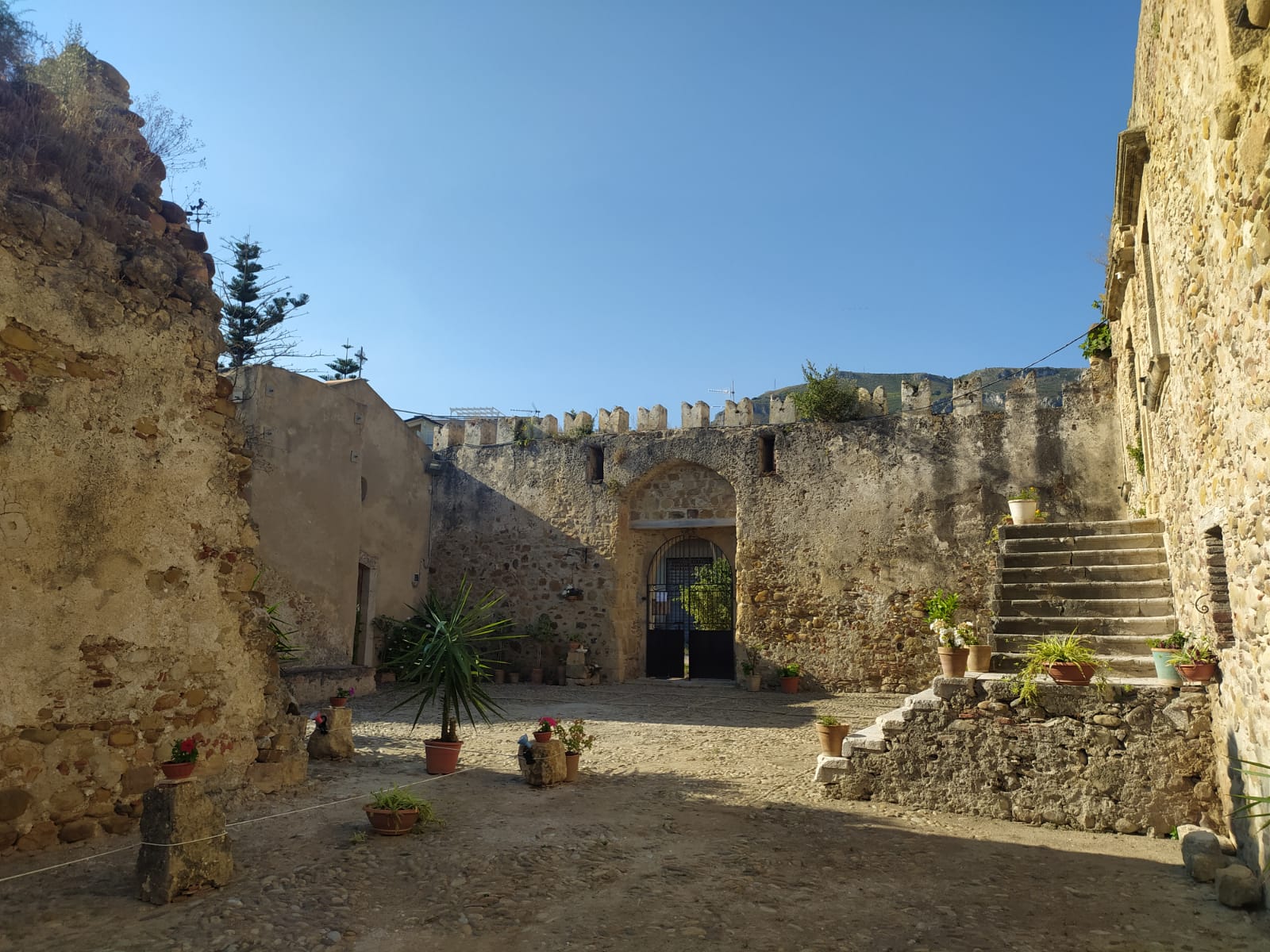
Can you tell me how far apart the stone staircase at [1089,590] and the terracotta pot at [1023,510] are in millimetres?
831

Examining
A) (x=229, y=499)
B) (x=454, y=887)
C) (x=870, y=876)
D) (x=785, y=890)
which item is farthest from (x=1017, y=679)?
(x=229, y=499)

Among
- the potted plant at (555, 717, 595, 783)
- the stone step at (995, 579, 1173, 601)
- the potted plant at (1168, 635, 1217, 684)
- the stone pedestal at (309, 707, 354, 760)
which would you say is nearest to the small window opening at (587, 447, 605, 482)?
the stone pedestal at (309, 707, 354, 760)

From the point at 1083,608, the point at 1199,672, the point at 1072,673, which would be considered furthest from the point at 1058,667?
the point at 1083,608

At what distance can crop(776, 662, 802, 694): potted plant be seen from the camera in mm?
12430

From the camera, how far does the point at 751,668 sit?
505 inches

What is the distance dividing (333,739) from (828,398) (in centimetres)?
899

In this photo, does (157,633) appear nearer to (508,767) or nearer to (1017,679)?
(508,767)

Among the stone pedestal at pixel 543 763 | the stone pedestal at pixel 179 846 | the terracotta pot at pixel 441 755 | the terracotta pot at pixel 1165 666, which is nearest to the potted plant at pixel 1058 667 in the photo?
the terracotta pot at pixel 1165 666

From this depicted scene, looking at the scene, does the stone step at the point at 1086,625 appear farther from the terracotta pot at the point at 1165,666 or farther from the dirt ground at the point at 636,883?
the dirt ground at the point at 636,883

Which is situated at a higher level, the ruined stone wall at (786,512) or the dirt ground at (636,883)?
the ruined stone wall at (786,512)

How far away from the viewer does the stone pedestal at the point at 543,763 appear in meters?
6.16

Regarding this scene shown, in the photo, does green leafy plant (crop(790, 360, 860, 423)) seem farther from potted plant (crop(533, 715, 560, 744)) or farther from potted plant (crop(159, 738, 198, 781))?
potted plant (crop(159, 738, 198, 781))

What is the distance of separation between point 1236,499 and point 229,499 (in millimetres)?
5784

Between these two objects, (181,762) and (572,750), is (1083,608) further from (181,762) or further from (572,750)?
(181,762)
